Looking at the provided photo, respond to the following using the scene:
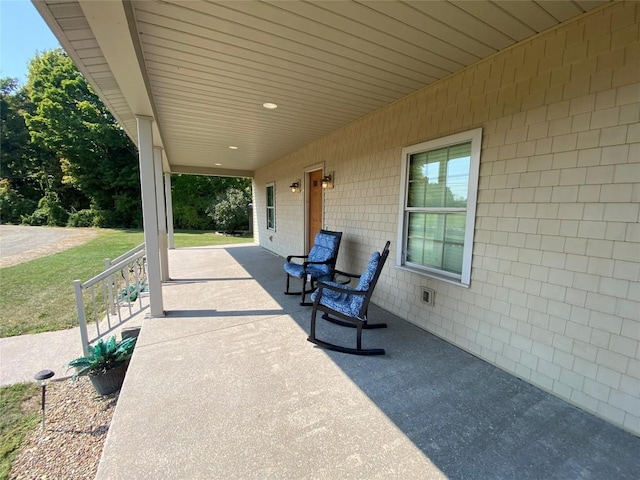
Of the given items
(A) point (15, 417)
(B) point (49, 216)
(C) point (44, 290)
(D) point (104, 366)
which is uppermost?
(B) point (49, 216)

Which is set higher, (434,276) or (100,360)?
(434,276)

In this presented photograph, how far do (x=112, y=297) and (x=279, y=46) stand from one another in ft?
12.5

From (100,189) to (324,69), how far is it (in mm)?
21198

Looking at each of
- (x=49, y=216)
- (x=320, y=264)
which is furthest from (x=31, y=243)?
(x=320, y=264)

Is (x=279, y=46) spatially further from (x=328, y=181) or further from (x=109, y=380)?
(x=109, y=380)

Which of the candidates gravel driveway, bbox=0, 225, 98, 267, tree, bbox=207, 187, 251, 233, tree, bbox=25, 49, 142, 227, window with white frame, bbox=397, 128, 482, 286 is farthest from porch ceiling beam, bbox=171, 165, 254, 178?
tree, bbox=25, 49, 142, 227

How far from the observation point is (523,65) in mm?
2184

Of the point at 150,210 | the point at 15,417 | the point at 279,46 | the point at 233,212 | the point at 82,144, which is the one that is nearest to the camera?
the point at 279,46

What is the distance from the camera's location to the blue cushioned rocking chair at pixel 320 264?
159 inches

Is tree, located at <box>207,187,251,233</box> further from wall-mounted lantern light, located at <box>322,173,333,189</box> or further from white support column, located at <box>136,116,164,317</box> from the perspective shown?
white support column, located at <box>136,116,164,317</box>

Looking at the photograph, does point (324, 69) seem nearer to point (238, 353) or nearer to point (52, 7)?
point (52, 7)

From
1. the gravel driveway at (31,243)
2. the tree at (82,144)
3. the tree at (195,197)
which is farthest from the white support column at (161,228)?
the tree at (82,144)

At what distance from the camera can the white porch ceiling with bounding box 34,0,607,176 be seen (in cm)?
175

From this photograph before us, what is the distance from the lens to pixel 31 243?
11016 mm
